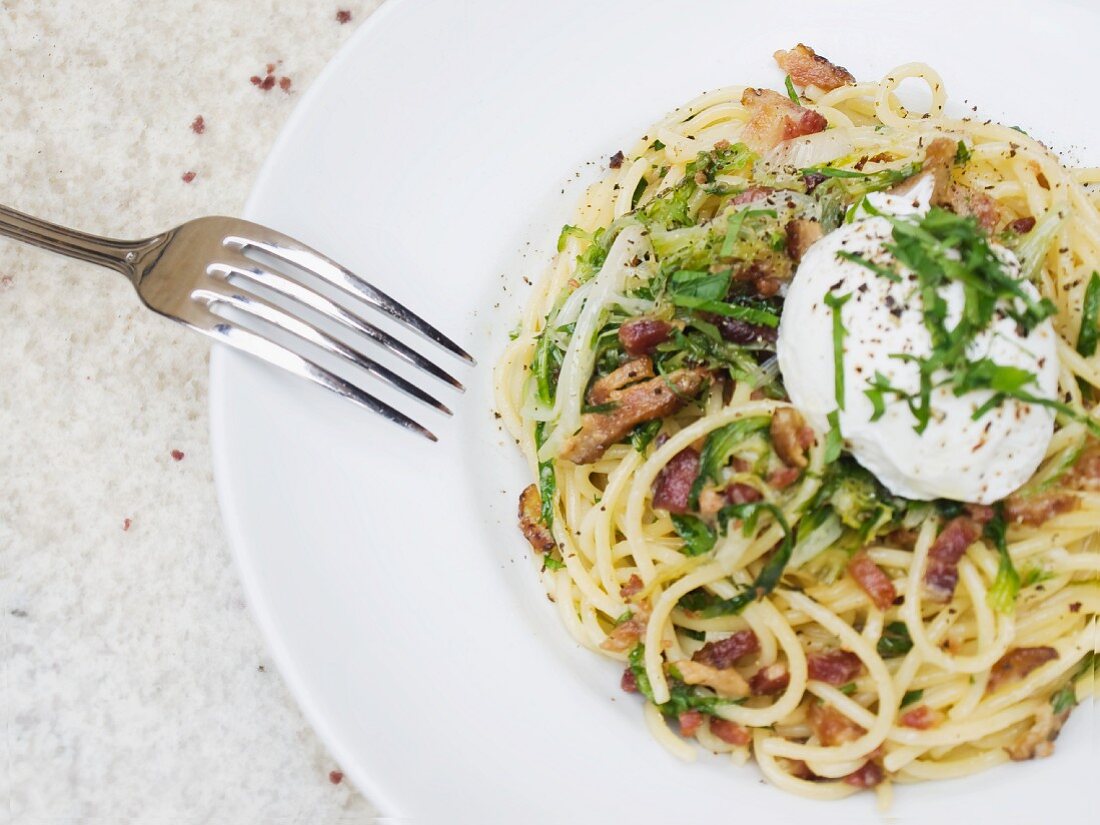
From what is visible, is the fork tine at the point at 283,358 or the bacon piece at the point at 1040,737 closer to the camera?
Result: the bacon piece at the point at 1040,737

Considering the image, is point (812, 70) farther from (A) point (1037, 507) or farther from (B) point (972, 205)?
(A) point (1037, 507)

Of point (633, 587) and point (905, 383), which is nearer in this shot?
point (905, 383)

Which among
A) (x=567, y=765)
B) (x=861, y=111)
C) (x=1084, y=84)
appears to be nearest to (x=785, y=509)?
(x=567, y=765)

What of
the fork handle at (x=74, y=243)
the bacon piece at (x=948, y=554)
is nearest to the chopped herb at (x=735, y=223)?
the bacon piece at (x=948, y=554)

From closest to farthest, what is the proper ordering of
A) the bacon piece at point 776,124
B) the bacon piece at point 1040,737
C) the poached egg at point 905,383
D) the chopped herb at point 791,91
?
the poached egg at point 905,383 < the bacon piece at point 1040,737 < the bacon piece at point 776,124 < the chopped herb at point 791,91

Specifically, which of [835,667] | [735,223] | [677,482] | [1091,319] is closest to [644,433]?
[677,482]

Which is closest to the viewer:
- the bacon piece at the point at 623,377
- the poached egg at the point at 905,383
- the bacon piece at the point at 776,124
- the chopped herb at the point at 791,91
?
the poached egg at the point at 905,383

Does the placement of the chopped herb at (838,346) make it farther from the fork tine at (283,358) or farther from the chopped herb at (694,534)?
the fork tine at (283,358)
